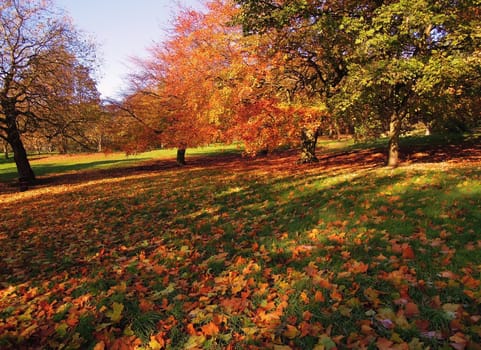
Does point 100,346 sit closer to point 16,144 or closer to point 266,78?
point 266,78

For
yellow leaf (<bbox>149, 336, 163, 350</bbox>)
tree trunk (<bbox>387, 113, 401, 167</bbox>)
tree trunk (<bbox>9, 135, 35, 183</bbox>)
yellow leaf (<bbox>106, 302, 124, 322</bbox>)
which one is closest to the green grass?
tree trunk (<bbox>9, 135, 35, 183</bbox>)

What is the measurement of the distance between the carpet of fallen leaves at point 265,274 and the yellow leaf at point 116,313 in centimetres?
1

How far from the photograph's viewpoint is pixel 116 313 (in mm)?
3479

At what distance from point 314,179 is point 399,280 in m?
7.26

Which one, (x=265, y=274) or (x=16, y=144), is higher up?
(x=16, y=144)

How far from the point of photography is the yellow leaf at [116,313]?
3.43 meters

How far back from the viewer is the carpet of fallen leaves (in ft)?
9.52

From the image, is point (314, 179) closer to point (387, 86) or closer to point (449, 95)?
point (387, 86)

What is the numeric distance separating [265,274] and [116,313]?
1.80 meters

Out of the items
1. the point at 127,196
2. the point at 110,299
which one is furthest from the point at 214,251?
the point at 127,196

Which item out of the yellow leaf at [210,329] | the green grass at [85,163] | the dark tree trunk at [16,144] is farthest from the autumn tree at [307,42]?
the dark tree trunk at [16,144]

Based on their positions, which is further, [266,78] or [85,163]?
[85,163]

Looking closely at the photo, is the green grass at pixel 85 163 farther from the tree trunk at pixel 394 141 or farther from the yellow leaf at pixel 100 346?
the yellow leaf at pixel 100 346

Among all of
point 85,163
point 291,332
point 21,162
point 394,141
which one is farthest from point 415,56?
point 85,163
